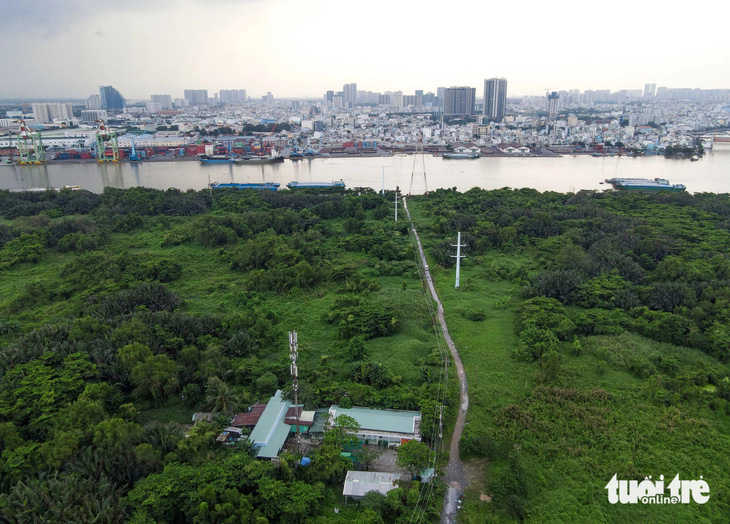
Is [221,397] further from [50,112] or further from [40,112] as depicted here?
[50,112]

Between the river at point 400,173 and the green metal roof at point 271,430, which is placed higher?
the river at point 400,173

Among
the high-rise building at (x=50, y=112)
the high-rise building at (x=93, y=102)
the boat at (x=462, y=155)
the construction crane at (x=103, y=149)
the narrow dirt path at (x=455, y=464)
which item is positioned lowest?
the narrow dirt path at (x=455, y=464)

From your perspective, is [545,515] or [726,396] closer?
[545,515]

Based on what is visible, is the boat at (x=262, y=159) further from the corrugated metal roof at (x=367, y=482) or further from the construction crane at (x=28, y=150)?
the corrugated metal roof at (x=367, y=482)

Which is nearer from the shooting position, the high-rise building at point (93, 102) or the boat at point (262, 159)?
the boat at point (262, 159)

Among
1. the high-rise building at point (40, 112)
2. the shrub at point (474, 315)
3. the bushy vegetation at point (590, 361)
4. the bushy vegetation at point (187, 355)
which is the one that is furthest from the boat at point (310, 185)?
the high-rise building at point (40, 112)

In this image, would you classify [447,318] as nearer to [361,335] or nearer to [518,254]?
[361,335]

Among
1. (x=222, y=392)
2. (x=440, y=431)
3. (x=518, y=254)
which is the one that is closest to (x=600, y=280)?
(x=518, y=254)

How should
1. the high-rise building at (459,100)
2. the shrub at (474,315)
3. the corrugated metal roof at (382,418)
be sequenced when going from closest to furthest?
the corrugated metal roof at (382,418), the shrub at (474,315), the high-rise building at (459,100)
